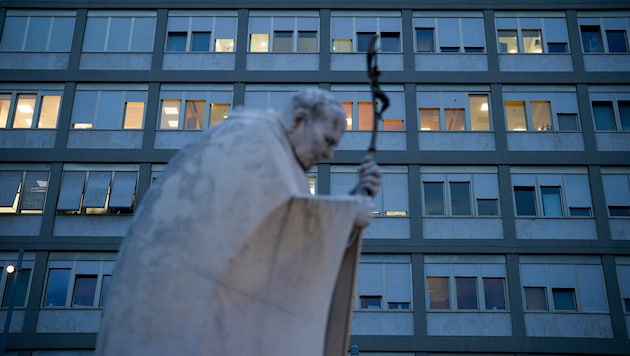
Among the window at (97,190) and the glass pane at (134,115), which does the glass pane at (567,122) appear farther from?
the window at (97,190)

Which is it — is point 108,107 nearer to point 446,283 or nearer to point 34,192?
point 34,192

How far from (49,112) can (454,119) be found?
1997cm

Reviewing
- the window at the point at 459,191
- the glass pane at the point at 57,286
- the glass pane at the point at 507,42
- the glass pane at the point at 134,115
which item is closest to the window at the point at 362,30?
the glass pane at the point at 507,42

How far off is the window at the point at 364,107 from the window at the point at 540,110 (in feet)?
17.3

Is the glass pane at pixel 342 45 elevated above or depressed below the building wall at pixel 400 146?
above

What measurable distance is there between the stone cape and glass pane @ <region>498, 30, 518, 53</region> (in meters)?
29.6

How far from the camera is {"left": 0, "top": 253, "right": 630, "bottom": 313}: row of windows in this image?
92.5 ft

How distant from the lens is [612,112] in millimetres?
31406

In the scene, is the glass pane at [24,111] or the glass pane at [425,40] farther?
the glass pane at [425,40]

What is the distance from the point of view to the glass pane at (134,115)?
102 feet

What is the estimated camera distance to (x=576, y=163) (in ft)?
99.1

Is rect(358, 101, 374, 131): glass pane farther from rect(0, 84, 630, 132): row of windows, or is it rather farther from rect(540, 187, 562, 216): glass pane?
rect(540, 187, 562, 216): glass pane

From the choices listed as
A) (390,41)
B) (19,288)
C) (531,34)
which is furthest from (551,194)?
(19,288)

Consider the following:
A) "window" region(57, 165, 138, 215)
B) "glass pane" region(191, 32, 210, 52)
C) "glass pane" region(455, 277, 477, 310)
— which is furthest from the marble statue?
"glass pane" region(191, 32, 210, 52)
